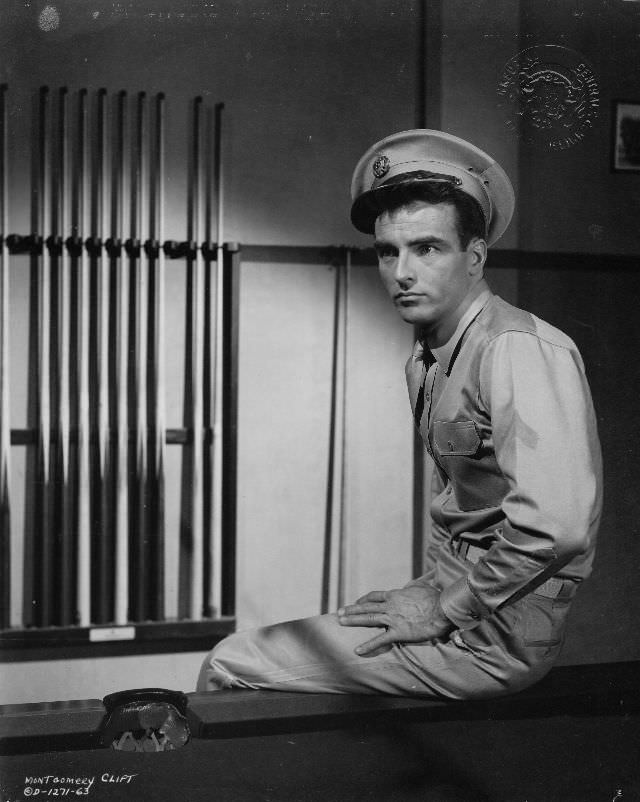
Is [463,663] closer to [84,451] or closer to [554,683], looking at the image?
[554,683]

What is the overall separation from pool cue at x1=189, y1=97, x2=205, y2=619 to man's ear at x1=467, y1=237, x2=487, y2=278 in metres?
1.49

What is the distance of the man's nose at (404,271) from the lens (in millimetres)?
1962

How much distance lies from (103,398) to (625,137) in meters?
1.98

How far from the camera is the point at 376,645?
1.89 metres

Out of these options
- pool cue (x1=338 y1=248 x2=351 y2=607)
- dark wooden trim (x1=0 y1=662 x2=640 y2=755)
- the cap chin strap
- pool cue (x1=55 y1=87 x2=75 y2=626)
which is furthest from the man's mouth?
pool cue (x1=55 y1=87 x2=75 y2=626)

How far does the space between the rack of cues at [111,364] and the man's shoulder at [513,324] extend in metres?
1.53

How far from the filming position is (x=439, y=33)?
3123 millimetres

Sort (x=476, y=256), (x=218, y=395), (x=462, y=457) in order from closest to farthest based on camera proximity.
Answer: (x=462, y=457), (x=476, y=256), (x=218, y=395)

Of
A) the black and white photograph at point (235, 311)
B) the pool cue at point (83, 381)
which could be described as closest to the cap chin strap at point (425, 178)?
the black and white photograph at point (235, 311)

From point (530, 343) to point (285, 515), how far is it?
1.86 meters

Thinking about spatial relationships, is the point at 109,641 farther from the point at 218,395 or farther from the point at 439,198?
the point at 439,198

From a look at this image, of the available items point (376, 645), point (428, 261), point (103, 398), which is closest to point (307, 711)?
point (376, 645)

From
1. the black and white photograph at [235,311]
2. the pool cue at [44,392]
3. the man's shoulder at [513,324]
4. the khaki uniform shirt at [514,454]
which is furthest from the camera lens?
the pool cue at [44,392]

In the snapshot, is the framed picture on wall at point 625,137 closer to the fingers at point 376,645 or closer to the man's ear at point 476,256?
the man's ear at point 476,256
